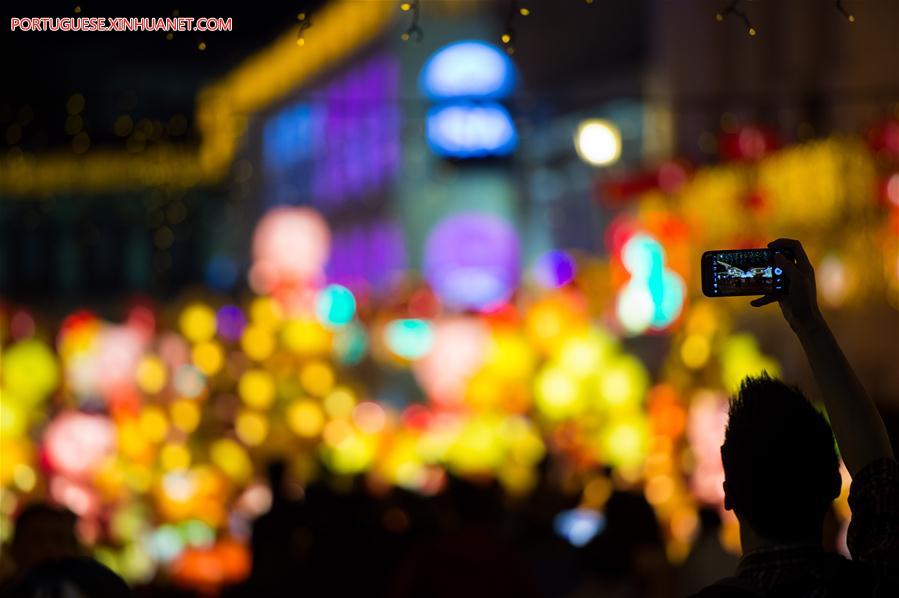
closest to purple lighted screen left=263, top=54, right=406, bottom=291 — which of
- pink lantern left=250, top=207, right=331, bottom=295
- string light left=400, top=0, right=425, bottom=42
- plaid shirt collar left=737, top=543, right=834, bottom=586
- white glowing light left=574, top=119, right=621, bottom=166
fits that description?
pink lantern left=250, top=207, right=331, bottom=295

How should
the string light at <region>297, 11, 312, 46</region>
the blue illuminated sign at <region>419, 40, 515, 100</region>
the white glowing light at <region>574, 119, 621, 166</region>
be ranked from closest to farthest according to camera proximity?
the string light at <region>297, 11, 312, 46</region>
the white glowing light at <region>574, 119, 621, 166</region>
the blue illuminated sign at <region>419, 40, 515, 100</region>

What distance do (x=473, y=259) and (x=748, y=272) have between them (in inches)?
1710

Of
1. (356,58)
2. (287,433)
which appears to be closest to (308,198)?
(356,58)

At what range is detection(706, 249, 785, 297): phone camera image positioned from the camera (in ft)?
10.8

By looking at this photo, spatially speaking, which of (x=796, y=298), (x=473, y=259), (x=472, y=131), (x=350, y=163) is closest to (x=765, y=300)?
(x=796, y=298)

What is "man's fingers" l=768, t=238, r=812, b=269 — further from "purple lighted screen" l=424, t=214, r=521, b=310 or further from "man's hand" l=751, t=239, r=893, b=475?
"purple lighted screen" l=424, t=214, r=521, b=310

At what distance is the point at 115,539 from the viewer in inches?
682

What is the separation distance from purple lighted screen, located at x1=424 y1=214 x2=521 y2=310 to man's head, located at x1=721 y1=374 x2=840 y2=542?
3945 centimetres

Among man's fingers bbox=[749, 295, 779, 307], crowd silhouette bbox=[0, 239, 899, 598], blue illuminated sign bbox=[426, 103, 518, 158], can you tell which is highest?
blue illuminated sign bbox=[426, 103, 518, 158]

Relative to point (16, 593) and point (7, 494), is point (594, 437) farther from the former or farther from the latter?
point (16, 593)

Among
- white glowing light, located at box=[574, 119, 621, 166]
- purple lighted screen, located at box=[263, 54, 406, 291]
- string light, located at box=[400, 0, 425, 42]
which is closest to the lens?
string light, located at box=[400, 0, 425, 42]

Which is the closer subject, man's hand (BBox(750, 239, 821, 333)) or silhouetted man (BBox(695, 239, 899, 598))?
silhouetted man (BBox(695, 239, 899, 598))

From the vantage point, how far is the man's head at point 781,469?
3.01 meters

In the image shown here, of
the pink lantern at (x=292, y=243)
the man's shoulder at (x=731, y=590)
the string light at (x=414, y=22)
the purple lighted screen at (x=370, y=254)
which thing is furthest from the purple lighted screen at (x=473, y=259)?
the man's shoulder at (x=731, y=590)
